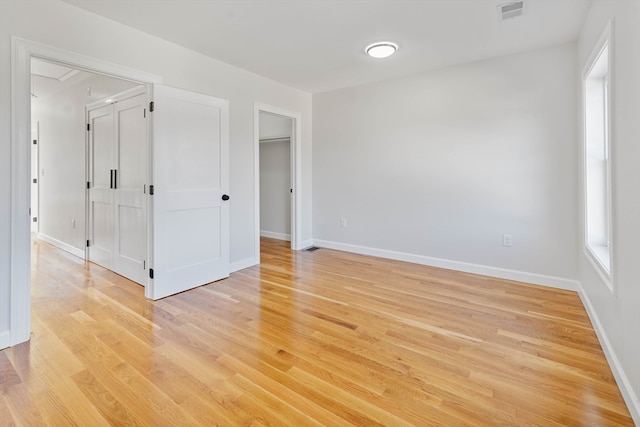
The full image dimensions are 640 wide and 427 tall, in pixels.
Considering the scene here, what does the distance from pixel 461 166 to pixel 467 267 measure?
1.26m

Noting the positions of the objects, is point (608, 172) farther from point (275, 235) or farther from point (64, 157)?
point (64, 157)

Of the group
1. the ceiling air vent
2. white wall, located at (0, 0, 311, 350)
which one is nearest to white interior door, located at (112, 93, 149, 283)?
white wall, located at (0, 0, 311, 350)

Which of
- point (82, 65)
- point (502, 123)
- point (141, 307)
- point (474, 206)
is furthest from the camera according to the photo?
point (474, 206)

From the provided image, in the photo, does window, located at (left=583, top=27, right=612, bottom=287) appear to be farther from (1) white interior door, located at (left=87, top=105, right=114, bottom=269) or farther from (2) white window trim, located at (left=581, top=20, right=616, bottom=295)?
(1) white interior door, located at (left=87, top=105, right=114, bottom=269)

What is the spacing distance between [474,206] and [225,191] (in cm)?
300

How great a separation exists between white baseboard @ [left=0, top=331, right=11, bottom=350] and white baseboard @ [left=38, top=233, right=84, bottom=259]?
8.39 ft

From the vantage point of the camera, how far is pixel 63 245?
4.83 m

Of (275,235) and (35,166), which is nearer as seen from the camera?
(35,166)

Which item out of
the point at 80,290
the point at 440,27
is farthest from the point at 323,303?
the point at 440,27

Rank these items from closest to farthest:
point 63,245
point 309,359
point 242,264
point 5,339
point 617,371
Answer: point 617,371, point 309,359, point 5,339, point 242,264, point 63,245

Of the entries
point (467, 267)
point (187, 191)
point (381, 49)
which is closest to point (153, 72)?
point (187, 191)

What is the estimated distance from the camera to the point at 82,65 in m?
2.47

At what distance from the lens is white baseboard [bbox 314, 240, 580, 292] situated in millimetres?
3302

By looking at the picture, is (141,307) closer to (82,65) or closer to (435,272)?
(82,65)
